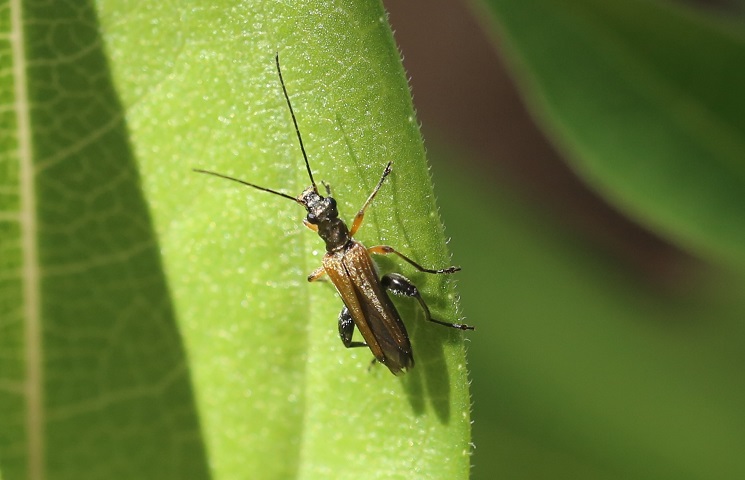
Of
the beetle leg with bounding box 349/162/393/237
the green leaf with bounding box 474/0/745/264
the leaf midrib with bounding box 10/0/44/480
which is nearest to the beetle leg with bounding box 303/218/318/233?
the beetle leg with bounding box 349/162/393/237

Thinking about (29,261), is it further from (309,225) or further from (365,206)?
(365,206)

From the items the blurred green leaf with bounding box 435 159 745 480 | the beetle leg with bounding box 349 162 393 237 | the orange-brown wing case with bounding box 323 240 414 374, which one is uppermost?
the beetle leg with bounding box 349 162 393 237

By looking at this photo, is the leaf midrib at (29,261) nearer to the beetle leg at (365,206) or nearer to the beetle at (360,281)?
the beetle at (360,281)

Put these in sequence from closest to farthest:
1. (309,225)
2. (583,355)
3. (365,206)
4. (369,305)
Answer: (365,206)
(309,225)
(369,305)
(583,355)

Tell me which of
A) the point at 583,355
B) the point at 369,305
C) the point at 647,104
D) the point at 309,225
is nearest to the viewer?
the point at 309,225

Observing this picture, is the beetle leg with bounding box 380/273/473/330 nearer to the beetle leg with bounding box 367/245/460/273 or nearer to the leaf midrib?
the beetle leg with bounding box 367/245/460/273

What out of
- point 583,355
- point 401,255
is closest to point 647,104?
point 401,255
